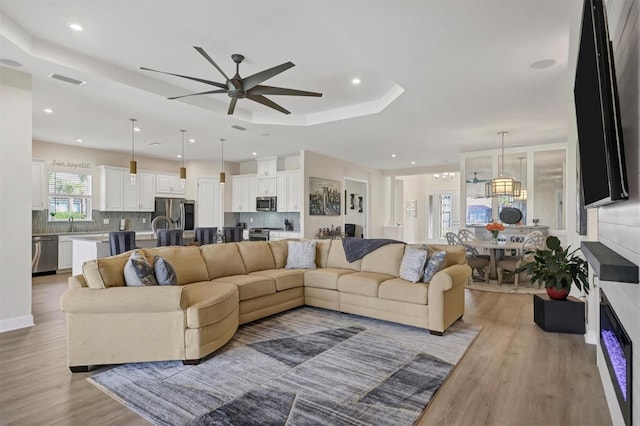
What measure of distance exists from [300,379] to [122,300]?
60.0 inches

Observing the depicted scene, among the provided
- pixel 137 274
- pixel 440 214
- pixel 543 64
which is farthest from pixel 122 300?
pixel 440 214

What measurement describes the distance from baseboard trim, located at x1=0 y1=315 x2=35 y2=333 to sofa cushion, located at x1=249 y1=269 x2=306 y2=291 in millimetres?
2452

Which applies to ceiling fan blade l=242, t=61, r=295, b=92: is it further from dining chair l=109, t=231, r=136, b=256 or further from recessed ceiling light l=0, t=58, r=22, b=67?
dining chair l=109, t=231, r=136, b=256

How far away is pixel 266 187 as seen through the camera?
8992mm

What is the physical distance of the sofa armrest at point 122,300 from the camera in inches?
109

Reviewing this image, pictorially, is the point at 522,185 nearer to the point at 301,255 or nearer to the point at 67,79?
the point at 301,255

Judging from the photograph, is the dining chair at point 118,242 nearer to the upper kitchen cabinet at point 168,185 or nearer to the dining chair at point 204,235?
the dining chair at point 204,235

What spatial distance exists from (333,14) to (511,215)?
21.2 feet

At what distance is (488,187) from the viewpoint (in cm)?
695

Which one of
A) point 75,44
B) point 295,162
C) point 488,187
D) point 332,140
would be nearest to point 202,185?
point 295,162

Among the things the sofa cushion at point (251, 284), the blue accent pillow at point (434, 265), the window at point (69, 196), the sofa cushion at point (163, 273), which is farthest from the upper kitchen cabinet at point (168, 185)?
the blue accent pillow at point (434, 265)

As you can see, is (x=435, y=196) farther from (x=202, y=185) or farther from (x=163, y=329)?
(x=163, y=329)

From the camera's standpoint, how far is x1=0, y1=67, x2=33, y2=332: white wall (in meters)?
3.74

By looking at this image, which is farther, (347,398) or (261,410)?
(347,398)
